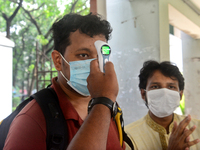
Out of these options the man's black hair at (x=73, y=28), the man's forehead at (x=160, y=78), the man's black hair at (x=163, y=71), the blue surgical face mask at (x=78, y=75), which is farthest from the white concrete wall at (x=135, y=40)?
the blue surgical face mask at (x=78, y=75)

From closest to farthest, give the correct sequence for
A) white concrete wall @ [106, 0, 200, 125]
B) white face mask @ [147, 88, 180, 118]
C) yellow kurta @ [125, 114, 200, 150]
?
yellow kurta @ [125, 114, 200, 150], white face mask @ [147, 88, 180, 118], white concrete wall @ [106, 0, 200, 125]

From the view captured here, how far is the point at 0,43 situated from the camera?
9.82 ft

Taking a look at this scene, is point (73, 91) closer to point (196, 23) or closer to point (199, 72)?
point (196, 23)

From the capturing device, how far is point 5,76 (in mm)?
3109

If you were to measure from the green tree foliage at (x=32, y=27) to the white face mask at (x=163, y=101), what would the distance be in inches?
168

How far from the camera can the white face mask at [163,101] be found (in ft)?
6.71

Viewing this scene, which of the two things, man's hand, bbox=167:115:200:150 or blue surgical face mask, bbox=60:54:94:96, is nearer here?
blue surgical face mask, bbox=60:54:94:96

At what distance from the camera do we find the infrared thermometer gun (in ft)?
3.42

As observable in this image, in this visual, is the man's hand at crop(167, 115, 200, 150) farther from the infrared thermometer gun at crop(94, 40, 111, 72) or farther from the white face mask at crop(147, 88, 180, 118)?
the infrared thermometer gun at crop(94, 40, 111, 72)

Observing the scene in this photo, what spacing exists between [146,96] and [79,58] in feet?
3.99

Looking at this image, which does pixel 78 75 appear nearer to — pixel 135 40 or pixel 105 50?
pixel 105 50

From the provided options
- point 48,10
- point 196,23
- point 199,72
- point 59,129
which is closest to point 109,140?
point 59,129

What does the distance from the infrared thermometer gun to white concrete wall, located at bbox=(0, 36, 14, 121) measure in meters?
2.39

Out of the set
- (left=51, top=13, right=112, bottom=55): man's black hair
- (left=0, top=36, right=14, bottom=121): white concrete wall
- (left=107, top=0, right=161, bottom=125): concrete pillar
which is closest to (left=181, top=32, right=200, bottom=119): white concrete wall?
(left=107, top=0, right=161, bottom=125): concrete pillar
